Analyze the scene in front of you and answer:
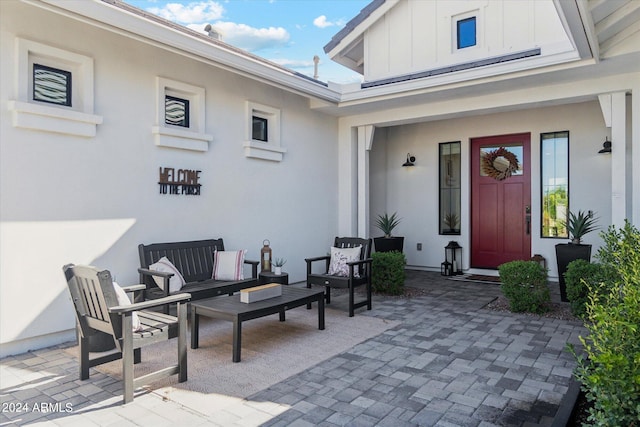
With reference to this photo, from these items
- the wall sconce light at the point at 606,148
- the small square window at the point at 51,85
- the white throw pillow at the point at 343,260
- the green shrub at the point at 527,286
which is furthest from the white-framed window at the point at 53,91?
the wall sconce light at the point at 606,148

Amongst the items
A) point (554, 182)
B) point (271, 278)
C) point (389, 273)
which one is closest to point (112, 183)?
point (271, 278)

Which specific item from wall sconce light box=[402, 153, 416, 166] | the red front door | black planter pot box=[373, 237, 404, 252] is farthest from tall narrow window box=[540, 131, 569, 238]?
black planter pot box=[373, 237, 404, 252]

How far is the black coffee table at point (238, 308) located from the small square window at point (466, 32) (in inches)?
201

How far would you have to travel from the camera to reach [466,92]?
245 inches

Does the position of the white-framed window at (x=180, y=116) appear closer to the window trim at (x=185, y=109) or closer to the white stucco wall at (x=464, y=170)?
the window trim at (x=185, y=109)

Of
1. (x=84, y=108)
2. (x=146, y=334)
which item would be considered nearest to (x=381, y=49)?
(x=84, y=108)

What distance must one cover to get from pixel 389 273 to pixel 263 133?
2.86m

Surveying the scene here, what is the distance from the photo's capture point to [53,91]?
4164 millimetres

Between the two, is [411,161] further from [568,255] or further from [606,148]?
[568,255]

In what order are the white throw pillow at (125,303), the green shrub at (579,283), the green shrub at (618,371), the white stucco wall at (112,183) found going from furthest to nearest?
the green shrub at (579,283)
the white stucco wall at (112,183)
the white throw pillow at (125,303)
the green shrub at (618,371)

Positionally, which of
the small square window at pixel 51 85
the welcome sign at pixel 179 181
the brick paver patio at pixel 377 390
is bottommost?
the brick paver patio at pixel 377 390

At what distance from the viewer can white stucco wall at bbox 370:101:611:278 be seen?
23.0 ft

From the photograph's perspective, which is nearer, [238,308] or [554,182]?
[238,308]

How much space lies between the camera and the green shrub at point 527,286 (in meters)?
5.23
